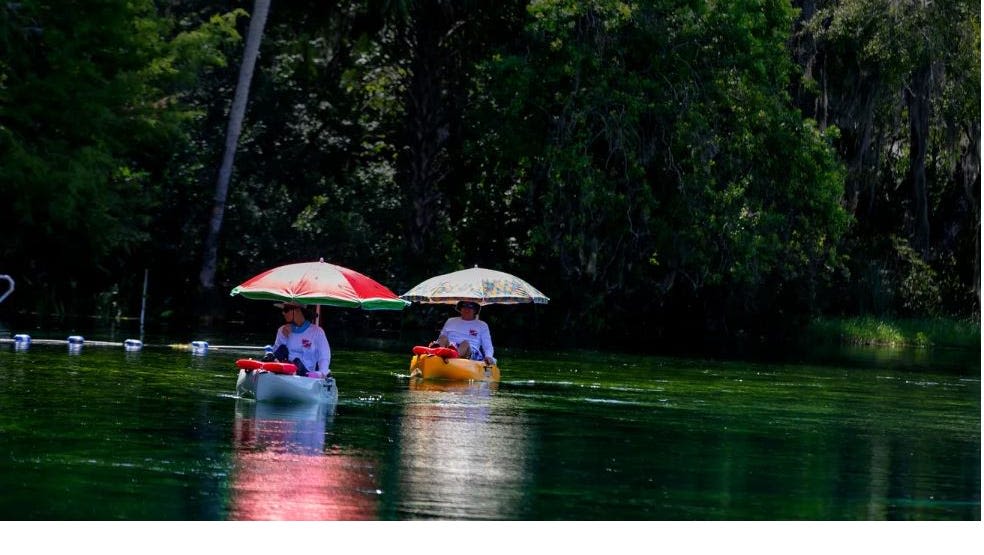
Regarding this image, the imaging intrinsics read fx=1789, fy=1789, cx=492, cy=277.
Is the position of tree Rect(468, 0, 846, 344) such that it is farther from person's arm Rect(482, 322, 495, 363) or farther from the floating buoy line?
person's arm Rect(482, 322, 495, 363)

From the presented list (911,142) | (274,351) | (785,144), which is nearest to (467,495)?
(274,351)

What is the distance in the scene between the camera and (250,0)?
169 feet

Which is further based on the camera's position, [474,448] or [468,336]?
[468,336]

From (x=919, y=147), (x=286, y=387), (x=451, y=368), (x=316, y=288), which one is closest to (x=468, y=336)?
(x=451, y=368)

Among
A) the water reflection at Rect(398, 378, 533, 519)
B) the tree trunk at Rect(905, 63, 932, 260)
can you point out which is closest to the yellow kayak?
the water reflection at Rect(398, 378, 533, 519)

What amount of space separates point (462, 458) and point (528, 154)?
2918 cm

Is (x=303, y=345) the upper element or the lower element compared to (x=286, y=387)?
upper

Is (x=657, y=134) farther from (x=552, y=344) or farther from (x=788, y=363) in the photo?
(x=788, y=363)

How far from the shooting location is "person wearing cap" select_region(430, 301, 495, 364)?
90.3ft

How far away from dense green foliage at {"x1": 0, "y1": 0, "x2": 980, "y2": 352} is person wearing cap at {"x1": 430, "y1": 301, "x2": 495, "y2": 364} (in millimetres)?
15760

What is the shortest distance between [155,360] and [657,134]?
60.8ft

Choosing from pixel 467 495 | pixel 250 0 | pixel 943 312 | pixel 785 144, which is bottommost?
pixel 467 495

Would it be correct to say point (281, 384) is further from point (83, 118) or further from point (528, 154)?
point (528, 154)

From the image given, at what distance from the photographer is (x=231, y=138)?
46.1 meters
